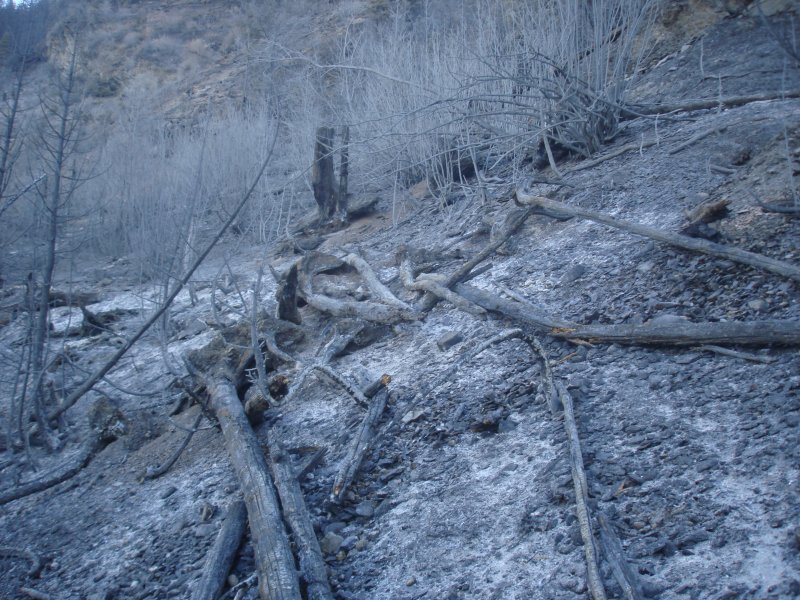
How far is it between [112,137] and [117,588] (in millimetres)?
12148

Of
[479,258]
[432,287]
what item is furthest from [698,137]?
[432,287]

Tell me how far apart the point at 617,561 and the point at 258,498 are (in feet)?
4.69

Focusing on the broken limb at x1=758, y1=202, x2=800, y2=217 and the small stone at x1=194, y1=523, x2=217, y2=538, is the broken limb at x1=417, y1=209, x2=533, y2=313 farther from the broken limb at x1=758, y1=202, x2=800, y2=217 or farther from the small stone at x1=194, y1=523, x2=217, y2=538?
the small stone at x1=194, y1=523, x2=217, y2=538

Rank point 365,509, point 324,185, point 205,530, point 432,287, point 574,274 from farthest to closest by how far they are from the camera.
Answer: point 324,185, point 432,287, point 574,274, point 205,530, point 365,509

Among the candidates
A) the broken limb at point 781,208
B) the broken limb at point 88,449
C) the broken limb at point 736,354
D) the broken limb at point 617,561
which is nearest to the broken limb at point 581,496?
the broken limb at point 617,561

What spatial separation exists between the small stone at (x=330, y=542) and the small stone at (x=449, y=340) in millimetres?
1485

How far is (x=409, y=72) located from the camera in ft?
23.5

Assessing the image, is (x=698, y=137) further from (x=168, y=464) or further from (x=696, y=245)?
(x=168, y=464)

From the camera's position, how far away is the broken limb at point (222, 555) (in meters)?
2.40

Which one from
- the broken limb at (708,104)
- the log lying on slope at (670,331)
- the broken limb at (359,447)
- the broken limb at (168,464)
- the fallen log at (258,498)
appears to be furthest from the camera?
the broken limb at (708,104)

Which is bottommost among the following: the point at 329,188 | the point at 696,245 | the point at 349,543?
the point at 329,188

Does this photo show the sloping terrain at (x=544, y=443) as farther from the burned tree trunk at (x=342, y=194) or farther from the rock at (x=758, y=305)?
the burned tree trunk at (x=342, y=194)

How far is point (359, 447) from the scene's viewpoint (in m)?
3.02

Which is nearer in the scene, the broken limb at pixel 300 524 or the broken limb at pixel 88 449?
the broken limb at pixel 300 524
